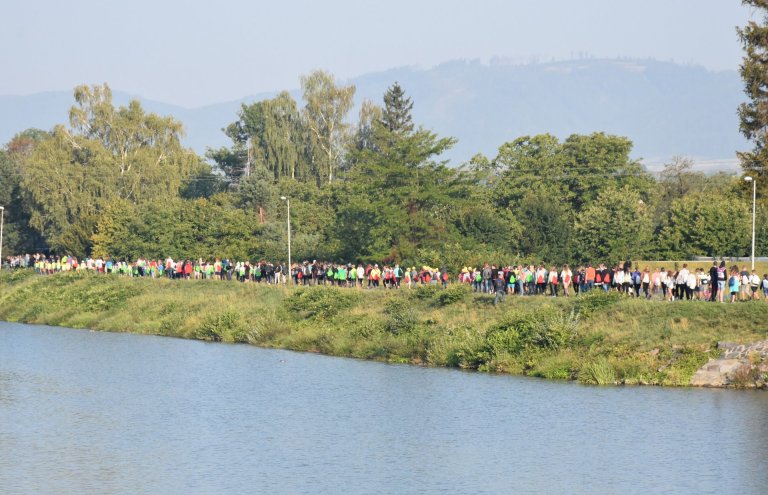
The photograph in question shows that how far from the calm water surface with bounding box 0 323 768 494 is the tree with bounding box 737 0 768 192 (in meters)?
27.3

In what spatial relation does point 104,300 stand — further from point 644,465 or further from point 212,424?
point 644,465

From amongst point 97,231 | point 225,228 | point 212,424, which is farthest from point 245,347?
point 97,231

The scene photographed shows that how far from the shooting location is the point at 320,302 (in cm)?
5647

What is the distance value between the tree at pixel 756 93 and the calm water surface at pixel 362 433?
27.3 metres

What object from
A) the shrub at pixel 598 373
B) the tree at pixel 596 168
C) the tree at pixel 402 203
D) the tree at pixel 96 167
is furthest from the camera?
the tree at pixel 96 167

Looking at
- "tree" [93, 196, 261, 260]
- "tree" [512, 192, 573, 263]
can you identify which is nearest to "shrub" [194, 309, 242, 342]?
"tree" [93, 196, 261, 260]

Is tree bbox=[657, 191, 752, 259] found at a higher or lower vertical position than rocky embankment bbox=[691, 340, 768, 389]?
higher

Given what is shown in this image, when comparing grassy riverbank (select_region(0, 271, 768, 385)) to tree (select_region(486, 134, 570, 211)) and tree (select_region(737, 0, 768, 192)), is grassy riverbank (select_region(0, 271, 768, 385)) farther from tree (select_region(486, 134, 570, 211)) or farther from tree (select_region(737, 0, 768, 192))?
tree (select_region(486, 134, 570, 211))

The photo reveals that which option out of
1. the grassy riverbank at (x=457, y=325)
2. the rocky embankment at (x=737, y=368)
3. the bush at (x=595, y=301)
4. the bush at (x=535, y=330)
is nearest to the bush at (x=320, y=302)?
the grassy riverbank at (x=457, y=325)

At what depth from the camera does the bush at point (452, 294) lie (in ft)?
172

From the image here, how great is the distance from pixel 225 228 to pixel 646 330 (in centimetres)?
5290

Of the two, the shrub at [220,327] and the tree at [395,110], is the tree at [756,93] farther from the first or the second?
the tree at [395,110]

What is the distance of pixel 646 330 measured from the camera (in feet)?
140

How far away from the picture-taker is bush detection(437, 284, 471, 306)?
52.4 metres
